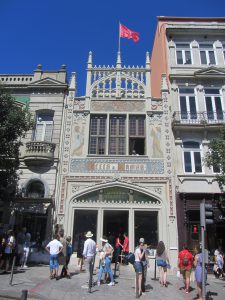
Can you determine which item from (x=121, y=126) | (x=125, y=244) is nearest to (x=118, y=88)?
(x=121, y=126)

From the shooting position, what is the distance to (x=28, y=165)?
765 inches

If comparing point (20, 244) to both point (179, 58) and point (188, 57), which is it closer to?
point (179, 58)

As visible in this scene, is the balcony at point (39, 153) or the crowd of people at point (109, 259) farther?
the balcony at point (39, 153)

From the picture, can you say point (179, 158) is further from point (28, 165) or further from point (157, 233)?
point (28, 165)

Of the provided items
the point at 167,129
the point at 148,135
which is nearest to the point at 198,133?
the point at 167,129

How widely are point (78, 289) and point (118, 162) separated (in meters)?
9.99

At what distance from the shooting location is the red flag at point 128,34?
2383 centimetres

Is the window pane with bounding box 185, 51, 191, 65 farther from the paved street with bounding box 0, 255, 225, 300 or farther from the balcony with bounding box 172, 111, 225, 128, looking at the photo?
the paved street with bounding box 0, 255, 225, 300

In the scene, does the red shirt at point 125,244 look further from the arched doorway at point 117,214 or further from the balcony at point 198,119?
the balcony at point 198,119

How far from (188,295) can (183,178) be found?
8.91m

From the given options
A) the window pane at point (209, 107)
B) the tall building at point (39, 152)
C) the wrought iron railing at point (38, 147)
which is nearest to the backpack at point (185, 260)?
the tall building at point (39, 152)

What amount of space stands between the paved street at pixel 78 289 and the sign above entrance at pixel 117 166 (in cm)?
713

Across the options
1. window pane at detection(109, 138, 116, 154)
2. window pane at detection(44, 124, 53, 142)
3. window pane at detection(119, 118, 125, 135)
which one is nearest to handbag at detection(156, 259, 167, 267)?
window pane at detection(109, 138, 116, 154)

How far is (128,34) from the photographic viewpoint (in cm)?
2391
